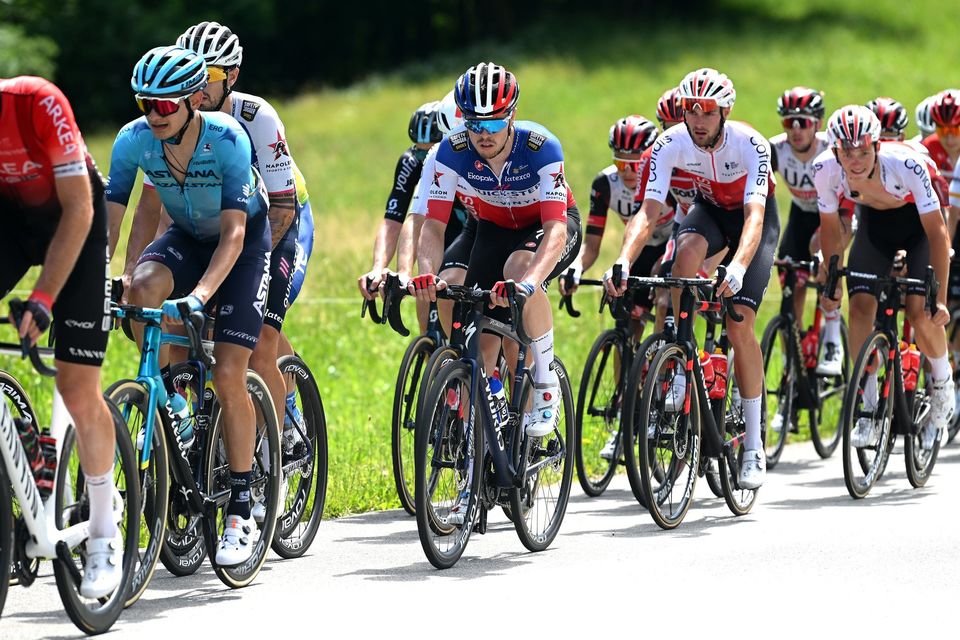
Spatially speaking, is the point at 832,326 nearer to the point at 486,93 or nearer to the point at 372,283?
the point at 486,93

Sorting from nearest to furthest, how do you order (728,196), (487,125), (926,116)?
1. (487,125)
2. (728,196)
3. (926,116)

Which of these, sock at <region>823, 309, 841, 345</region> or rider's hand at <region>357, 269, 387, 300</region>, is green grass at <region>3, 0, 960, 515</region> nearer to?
rider's hand at <region>357, 269, 387, 300</region>

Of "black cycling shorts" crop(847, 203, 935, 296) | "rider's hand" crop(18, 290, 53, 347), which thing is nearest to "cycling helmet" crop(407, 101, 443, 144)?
"black cycling shorts" crop(847, 203, 935, 296)

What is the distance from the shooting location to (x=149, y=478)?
660 cm

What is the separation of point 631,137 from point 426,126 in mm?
1366

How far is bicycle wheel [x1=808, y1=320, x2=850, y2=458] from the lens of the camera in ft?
38.3

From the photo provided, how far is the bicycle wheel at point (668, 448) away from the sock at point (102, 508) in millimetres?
3099

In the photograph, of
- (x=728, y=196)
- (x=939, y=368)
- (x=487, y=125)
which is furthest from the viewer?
(x=939, y=368)

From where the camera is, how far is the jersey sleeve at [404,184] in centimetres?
976

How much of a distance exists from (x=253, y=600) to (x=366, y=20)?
5985 centimetres

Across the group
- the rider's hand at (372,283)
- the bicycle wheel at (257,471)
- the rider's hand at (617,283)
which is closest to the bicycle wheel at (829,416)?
the rider's hand at (617,283)

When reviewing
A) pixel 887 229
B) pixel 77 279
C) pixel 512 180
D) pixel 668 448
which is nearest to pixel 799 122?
pixel 887 229

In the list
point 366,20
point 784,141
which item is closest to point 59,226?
point 784,141

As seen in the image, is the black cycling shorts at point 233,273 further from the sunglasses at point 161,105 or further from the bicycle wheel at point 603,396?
the bicycle wheel at point 603,396
